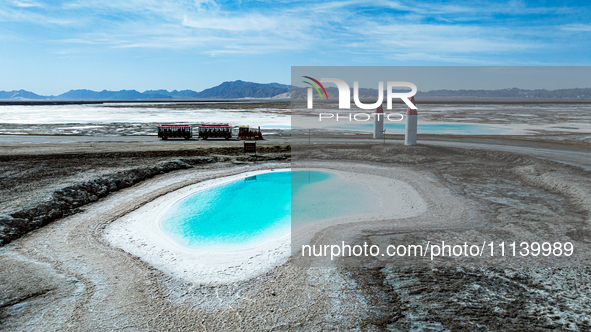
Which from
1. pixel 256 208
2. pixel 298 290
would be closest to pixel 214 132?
pixel 256 208

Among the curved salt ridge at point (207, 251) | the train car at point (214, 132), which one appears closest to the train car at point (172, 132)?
the train car at point (214, 132)

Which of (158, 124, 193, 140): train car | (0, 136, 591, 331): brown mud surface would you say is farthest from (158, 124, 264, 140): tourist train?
(0, 136, 591, 331): brown mud surface

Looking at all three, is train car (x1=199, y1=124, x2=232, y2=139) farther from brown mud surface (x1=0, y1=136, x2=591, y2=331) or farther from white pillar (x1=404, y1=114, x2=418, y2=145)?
brown mud surface (x1=0, y1=136, x2=591, y2=331)

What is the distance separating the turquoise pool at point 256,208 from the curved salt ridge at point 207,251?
15.1 inches

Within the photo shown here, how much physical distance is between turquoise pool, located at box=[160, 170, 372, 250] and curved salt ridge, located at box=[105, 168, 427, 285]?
38 cm

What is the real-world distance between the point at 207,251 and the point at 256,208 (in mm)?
3797

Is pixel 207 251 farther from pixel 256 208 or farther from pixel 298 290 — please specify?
pixel 256 208

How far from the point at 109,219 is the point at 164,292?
4911 millimetres

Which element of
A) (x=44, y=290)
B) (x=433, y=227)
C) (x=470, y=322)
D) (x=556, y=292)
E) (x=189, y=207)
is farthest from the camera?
(x=189, y=207)

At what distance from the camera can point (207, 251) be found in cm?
823

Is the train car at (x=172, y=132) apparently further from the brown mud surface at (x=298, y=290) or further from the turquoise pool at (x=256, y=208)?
the brown mud surface at (x=298, y=290)

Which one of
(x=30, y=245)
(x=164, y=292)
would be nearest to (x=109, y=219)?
(x=30, y=245)

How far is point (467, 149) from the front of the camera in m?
20.0

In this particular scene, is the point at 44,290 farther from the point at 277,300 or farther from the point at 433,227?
the point at 433,227
